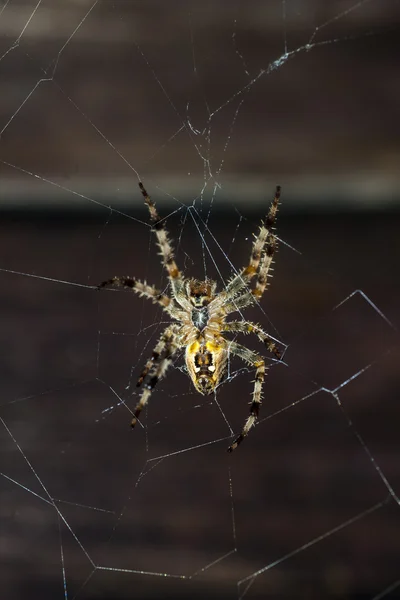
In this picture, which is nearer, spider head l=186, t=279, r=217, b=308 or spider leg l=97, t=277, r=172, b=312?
spider leg l=97, t=277, r=172, b=312

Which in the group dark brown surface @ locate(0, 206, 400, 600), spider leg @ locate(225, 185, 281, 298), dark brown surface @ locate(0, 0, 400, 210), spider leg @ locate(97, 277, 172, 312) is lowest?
dark brown surface @ locate(0, 206, 400, 600)

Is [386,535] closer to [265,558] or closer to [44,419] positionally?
[265,558]

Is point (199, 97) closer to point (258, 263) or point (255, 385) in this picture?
point (258, 263)

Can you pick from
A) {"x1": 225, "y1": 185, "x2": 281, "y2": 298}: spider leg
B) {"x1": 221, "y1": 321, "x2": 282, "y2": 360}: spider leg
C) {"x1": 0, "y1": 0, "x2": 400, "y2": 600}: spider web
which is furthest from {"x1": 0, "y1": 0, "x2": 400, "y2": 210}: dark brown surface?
{"x1": 221, "y1": 321, "x2": 282, "y2": 360}: spider leg

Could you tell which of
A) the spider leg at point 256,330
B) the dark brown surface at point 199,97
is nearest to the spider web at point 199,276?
the dark brown surface at point 199,97

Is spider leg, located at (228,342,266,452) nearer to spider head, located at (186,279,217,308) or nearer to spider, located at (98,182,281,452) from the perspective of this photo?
spider, located at (98,182,281,452)

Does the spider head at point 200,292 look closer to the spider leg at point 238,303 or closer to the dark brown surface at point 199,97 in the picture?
the spider leg at point 238,303
